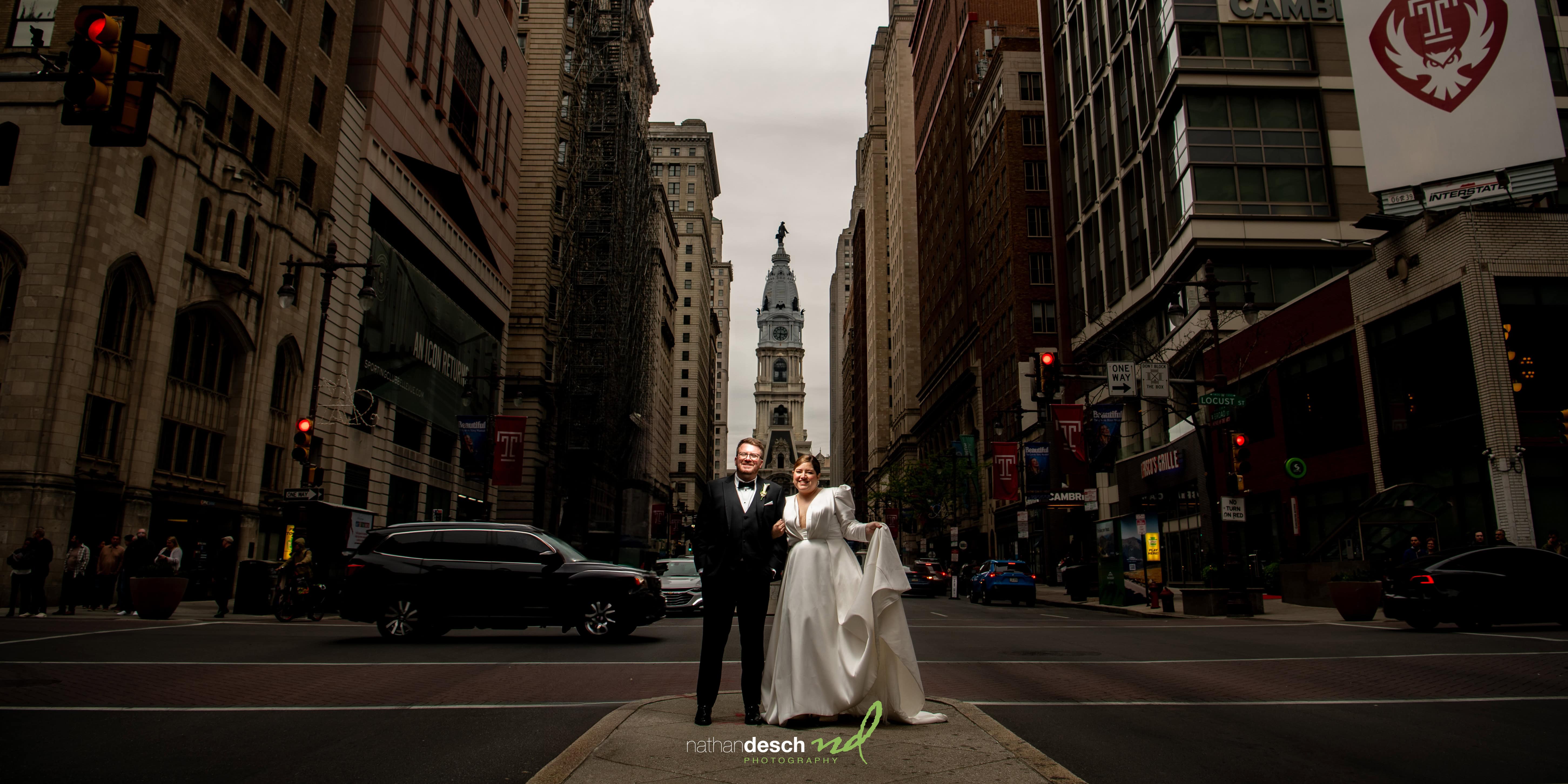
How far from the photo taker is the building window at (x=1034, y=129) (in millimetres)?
60812

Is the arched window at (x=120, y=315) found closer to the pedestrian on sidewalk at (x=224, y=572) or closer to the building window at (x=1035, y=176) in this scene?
the pedestrian on sidewalk at (x=224, y=572)

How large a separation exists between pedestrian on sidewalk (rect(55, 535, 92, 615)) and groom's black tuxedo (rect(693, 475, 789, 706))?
67.2ft

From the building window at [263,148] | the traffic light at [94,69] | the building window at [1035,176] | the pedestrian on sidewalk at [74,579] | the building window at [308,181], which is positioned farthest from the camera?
the building window at [1035,176]

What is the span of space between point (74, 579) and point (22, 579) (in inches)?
54.0

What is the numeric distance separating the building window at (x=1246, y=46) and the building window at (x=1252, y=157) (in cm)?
130

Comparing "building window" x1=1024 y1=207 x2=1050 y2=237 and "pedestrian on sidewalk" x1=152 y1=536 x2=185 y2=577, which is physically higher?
"building window" x1=1024 y1=207 x2=1050 y2=237

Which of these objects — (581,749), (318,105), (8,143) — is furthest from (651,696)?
(318,105)

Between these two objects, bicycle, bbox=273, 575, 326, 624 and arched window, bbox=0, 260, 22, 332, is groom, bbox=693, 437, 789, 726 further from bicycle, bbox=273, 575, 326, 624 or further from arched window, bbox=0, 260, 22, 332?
arched window, bbox=0, 260, 22, 332

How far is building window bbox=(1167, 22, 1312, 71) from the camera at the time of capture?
117ft

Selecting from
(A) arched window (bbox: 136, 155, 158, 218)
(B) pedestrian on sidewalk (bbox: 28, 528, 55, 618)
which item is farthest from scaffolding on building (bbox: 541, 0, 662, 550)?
(B) pedestrian on sidewalk (bbox: 28, 528, 55, 618)

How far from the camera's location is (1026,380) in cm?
4631

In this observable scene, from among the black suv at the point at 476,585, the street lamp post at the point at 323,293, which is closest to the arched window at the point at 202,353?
Answer: the street lamp post at the point at 323,293

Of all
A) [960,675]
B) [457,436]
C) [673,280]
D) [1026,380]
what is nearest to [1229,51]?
[1026,380]

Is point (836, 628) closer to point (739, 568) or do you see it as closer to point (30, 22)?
point (739, 568)
